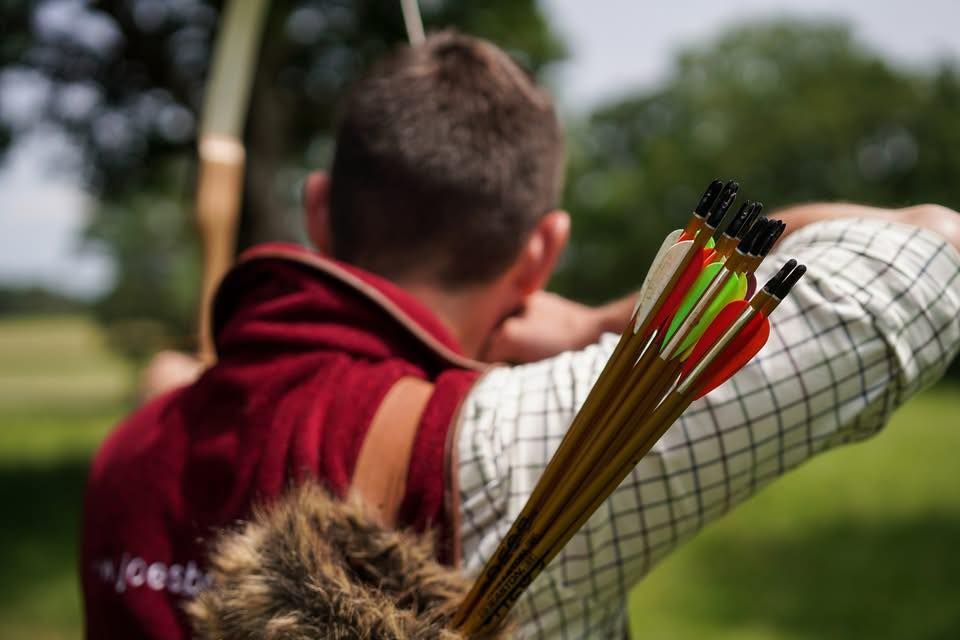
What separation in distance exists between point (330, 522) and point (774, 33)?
103 feet

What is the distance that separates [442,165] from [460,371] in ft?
1.08

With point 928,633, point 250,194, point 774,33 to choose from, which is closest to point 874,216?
point 928,633

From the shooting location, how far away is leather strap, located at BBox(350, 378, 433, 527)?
0.97m

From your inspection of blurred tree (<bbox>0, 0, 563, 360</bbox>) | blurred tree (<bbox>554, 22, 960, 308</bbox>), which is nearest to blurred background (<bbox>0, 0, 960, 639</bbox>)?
blurred tree (<bbox>0, 0, 563, 360</bbox>)

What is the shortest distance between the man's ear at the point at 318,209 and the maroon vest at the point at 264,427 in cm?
26

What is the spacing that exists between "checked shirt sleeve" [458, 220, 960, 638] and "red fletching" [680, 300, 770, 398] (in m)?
0.18

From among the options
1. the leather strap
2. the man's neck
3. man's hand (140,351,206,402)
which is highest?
the man's neck

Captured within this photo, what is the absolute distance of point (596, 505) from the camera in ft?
2.65

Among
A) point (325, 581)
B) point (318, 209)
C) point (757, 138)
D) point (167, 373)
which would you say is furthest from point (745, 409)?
point (757, 138)

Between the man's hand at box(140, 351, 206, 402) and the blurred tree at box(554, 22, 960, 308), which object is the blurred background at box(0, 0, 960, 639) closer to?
the man's hand at box(140, 351, 206, 402)

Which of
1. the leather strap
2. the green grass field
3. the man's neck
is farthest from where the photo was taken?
the green grass field

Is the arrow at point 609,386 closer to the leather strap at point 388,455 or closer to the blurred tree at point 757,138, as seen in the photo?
the leather strap at point 388,455

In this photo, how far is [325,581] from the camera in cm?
87

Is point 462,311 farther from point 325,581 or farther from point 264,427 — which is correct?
point 325,581
